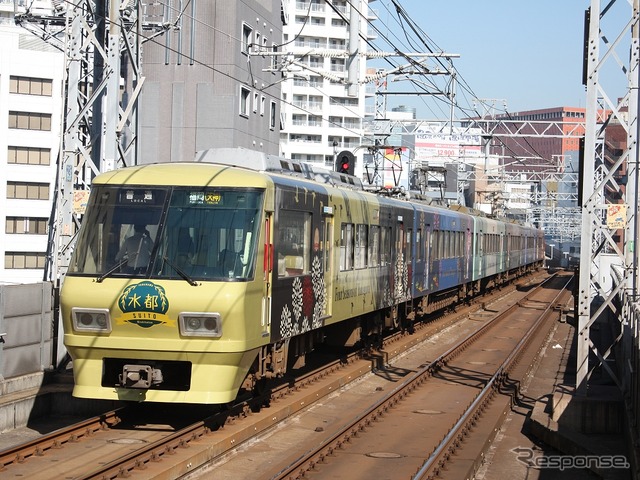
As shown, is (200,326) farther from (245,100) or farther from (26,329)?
(245,100)

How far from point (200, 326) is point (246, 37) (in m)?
22.4

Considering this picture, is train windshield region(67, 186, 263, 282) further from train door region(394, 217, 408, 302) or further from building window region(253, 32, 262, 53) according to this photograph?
building window region(253, 32, 262, 53)

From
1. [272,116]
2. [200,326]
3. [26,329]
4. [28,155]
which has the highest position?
[272,116]

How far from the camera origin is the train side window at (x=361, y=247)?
570 inches

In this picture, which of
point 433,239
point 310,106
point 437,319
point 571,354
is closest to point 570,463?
point 571,354

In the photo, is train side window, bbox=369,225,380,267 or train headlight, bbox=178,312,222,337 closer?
train headlight, bbox=178,312,222,337

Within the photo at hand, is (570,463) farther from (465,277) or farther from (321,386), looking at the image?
(465,277)

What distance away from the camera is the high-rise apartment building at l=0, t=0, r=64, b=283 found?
151 feet

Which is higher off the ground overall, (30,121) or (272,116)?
(30,121)

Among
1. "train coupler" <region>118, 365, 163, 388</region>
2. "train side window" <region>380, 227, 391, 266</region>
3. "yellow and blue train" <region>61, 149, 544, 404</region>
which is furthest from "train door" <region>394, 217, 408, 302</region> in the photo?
"train coupler" <region>118, 365, 163, 388</region>

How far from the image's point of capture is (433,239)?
2212cm

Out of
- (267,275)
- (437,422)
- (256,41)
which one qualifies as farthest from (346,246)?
(256,41)

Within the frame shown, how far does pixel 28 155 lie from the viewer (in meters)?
47.1

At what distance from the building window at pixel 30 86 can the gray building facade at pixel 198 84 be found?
18584 mm
